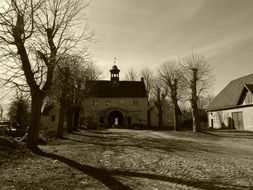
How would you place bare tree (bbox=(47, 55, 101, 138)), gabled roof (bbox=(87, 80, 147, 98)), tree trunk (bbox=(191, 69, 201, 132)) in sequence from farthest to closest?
gabled roof (bbox=(87, 80, 147, 98)) → tree trunk (bbox=(191, 69, 201, 132)) → bare tree (bbox=(47, 55, 101, 138))

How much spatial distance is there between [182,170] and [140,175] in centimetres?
166

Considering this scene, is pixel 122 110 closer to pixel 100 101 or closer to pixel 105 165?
pixel 100 101

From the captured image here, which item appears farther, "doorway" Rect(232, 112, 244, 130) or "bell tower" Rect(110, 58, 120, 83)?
"bell tower" Rect(110, 58, 120, 83)

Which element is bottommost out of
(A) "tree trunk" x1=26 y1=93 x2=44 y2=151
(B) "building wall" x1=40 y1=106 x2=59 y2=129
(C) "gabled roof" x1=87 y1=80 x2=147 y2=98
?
(A) "tree trunk" x1=26 y1=93 x2=44 y2=151

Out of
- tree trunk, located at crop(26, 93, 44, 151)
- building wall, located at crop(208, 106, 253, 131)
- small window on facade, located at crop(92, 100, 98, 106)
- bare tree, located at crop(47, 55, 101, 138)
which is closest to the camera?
tree trunk, located at crop(26, 93, 44, 151)

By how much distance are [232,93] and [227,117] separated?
12.2ft

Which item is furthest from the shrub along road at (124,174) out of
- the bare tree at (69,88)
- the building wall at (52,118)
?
the building wall at (52,118)

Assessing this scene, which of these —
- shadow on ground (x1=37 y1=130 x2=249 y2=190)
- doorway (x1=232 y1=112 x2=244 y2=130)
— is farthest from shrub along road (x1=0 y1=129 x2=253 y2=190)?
doorway (x1=232 y1=112 x2=244 y2=130)

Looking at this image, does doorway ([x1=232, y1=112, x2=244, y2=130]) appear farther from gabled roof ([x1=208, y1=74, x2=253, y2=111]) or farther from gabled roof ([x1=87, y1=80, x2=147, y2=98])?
gabled roof ([x1=87, y1=80, x2=147, y2=98])

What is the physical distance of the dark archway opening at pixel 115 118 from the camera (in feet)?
183

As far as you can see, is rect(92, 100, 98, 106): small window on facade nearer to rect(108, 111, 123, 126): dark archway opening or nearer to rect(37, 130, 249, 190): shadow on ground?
rect(108, 111, 123, 126): dark archway opening

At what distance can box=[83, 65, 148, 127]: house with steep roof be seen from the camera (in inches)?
2174

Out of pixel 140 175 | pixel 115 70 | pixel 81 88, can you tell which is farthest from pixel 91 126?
pixel 140 175

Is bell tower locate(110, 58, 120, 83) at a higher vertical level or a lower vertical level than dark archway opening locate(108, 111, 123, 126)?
higher
